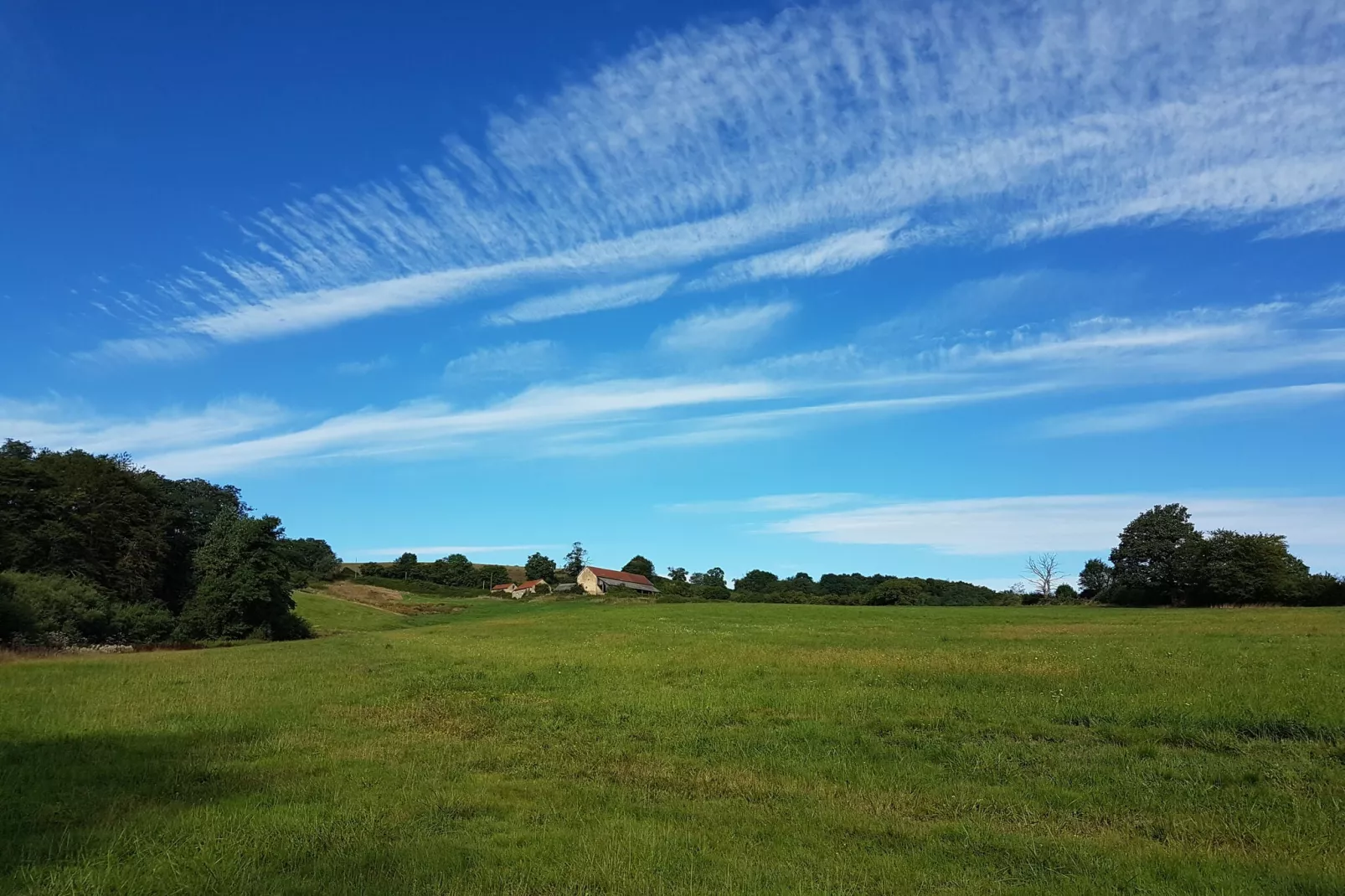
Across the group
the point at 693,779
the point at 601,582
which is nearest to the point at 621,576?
the point at 601,582

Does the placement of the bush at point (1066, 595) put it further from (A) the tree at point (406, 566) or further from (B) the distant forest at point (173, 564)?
(A) the tree at point (406, 566)

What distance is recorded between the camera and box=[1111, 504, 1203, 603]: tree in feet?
285

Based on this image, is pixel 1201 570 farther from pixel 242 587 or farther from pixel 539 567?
pixel 539 567

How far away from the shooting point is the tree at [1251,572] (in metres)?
79.1

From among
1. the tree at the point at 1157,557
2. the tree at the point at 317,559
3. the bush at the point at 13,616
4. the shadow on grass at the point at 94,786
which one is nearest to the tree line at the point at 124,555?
the bush at the point at 13,616

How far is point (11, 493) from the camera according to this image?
57.9 meters

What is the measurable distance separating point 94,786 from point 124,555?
→ 65.6 m

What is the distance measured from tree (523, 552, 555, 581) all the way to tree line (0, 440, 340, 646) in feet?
386

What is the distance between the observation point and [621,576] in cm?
18350

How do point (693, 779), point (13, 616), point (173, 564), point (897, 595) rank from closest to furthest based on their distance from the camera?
point (693, 779), point (13, 616), point (173, 564), point (897, 595)

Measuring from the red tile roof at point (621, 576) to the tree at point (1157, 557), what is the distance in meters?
104

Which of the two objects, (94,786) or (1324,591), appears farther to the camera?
(1324,591)

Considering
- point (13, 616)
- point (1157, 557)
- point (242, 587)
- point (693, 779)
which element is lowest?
point (693, 779)

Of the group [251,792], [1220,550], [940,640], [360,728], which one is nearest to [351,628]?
[940,640]
